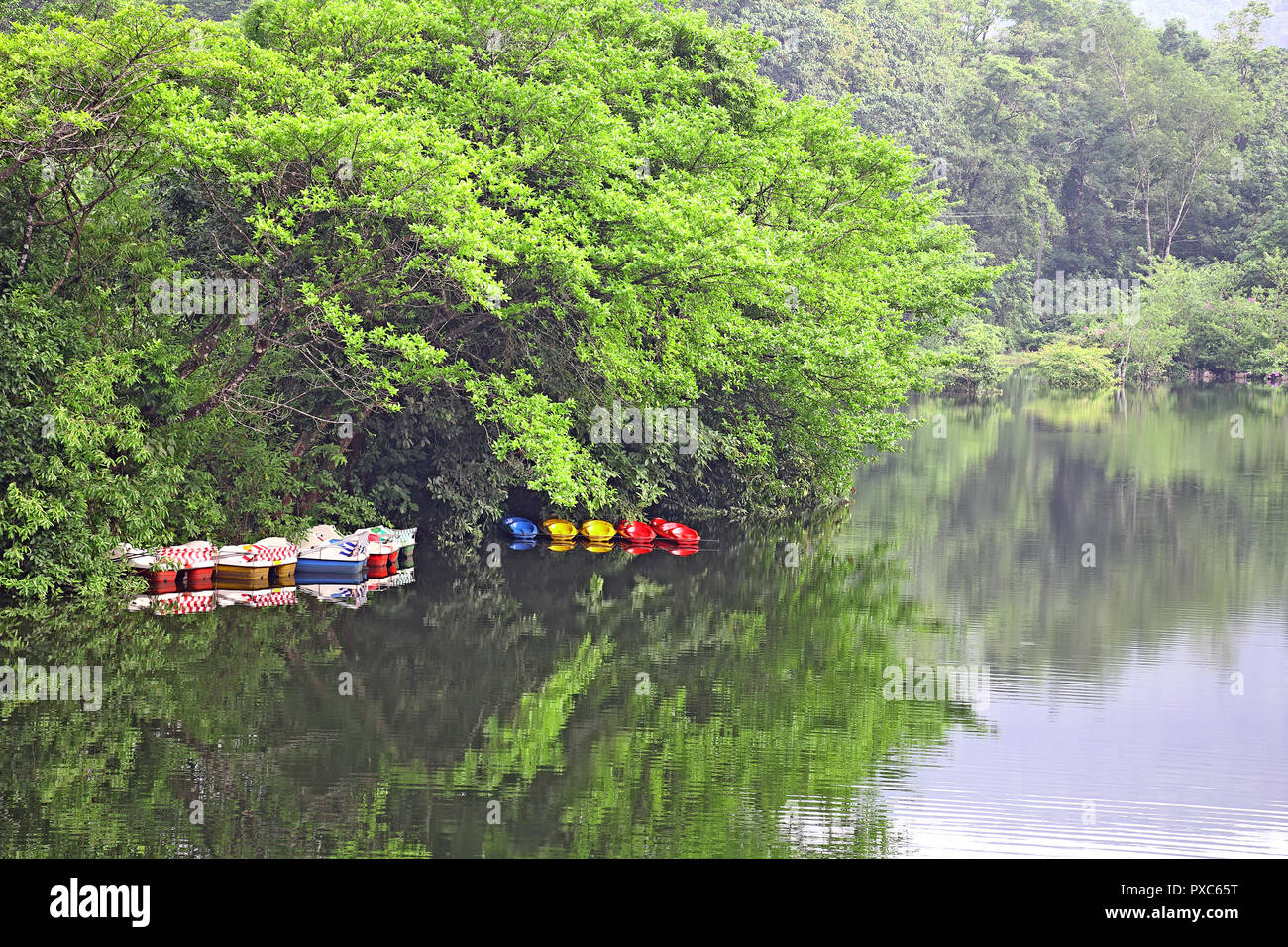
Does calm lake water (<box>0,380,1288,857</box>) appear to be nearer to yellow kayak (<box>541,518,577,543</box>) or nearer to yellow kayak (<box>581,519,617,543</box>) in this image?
yellow kayak (<box>541,518,577,543</box>)

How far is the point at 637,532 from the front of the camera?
85.6 ft

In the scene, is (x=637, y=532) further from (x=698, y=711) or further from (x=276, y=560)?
(x=698, y=711)

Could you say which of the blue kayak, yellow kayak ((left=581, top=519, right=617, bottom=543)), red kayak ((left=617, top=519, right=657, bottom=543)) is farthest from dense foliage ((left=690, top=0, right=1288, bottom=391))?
the blue kayak

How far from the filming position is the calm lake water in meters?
11.4

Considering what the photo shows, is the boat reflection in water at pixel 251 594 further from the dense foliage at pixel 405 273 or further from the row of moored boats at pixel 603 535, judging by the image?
the row of moored boats at pixel 603 535

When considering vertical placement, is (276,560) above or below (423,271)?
below

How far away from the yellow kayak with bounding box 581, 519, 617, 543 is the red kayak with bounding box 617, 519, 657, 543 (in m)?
0.26

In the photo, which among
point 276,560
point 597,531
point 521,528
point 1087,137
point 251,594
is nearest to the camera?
point 251,594

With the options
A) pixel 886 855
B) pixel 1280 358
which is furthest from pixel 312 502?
pixel 1280 358

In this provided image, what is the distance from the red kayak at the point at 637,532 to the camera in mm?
26078

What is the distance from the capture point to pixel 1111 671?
672 inches

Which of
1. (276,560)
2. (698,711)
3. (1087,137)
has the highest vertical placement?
(1087,137)

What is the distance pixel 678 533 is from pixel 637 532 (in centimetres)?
81

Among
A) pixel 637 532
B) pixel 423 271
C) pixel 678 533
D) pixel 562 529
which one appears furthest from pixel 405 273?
pixel 678 533
